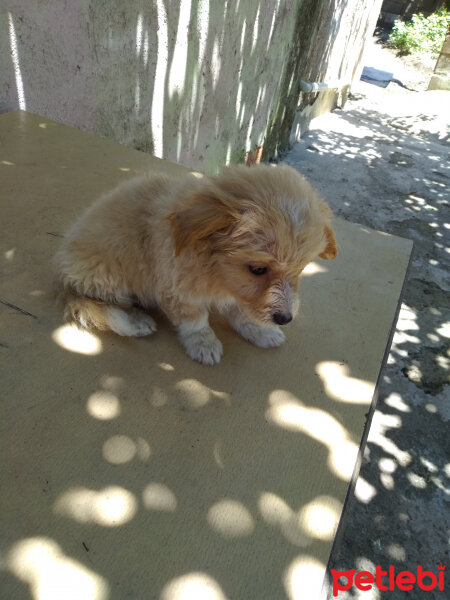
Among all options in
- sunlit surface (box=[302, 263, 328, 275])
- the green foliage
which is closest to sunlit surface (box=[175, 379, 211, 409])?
sunlit surface (box=[302, 263, 328, 275])

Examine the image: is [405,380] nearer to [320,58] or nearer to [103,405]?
[103,405]

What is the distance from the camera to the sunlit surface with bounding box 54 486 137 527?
4.67 ft

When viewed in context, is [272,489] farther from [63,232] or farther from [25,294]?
[63,232]

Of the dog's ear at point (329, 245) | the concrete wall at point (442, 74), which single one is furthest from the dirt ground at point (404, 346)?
the concrete wall at point (442, 74)

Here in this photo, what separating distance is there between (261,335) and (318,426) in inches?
22.4

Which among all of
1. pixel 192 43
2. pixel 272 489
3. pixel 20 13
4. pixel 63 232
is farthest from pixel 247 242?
pixel 192 43

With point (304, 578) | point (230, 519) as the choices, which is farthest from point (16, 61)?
point (304, 578)

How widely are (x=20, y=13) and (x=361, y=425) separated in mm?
3530

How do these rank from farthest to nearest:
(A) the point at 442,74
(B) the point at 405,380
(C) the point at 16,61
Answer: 1. (A) the point at 442,74
2. (B) the point at 405,380
3. (C) the point at 16,61

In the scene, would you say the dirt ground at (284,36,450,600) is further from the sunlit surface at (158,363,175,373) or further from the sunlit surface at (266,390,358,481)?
the sunlit surface at (158,363,175,373)

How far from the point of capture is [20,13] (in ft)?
9.85

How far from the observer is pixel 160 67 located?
421 cm

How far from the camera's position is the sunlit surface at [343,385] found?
6.73 feet

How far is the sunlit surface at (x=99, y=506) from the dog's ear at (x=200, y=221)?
0.95 meters
